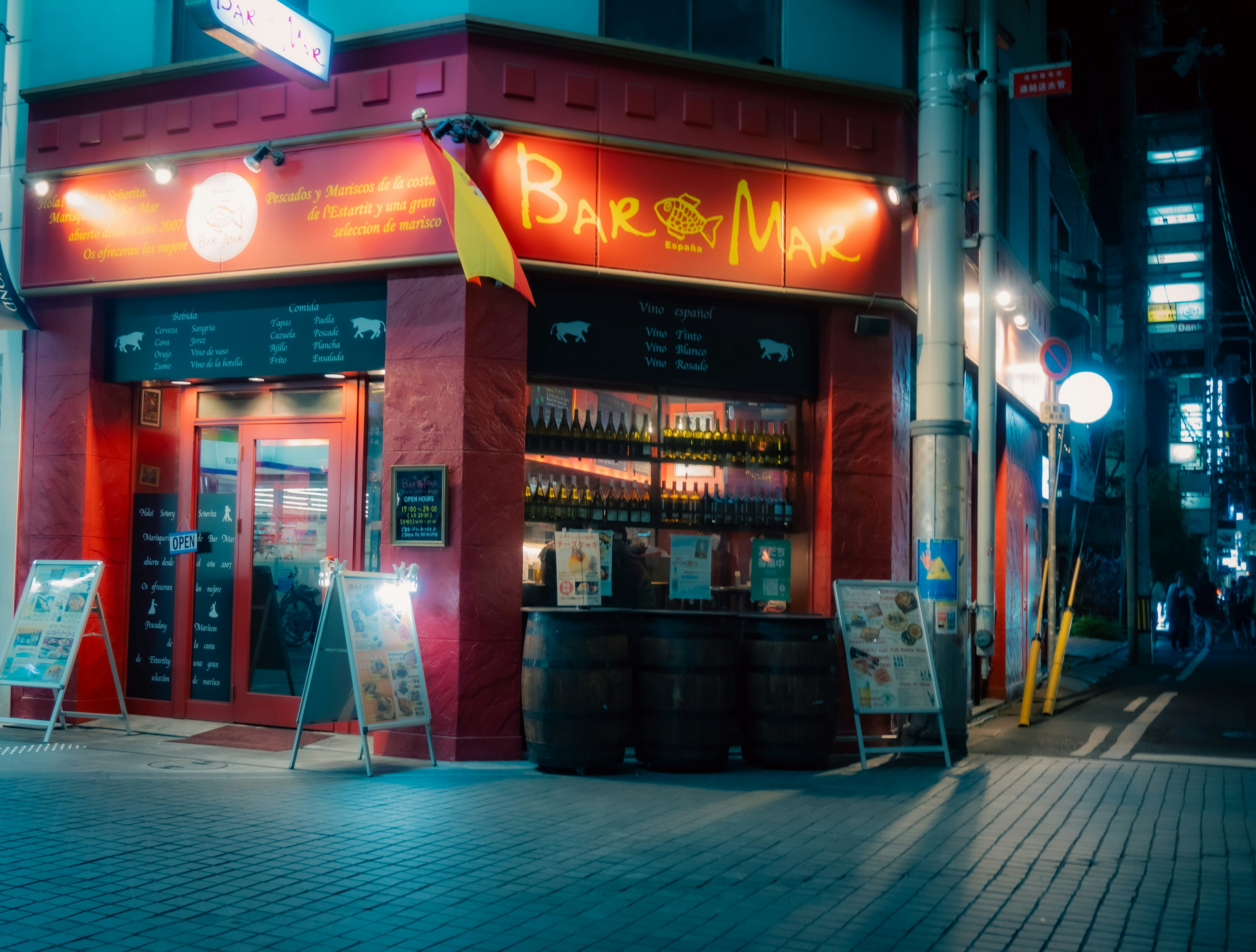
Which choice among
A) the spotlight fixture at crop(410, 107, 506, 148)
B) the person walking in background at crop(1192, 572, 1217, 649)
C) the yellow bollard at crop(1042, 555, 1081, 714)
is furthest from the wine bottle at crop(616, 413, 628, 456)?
the person walking in background at crop(1192, 572, 1217, 649)

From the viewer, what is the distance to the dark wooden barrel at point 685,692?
8.28 meters

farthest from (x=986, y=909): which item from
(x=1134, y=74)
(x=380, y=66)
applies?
(x=1134, y=74)

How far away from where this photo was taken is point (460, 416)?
29.1 feet

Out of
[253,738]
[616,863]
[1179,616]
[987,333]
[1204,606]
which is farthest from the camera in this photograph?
[1204,606]

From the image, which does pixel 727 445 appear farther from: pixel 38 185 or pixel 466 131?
pixel 38 185

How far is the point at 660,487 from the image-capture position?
9836 mm

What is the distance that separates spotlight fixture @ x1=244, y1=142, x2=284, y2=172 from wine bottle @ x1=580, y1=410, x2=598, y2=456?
342 centimetres

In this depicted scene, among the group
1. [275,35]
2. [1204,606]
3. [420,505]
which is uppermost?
[275,35]

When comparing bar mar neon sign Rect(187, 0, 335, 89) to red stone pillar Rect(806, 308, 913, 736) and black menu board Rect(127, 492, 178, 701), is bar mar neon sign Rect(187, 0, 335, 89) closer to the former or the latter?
black menu board Rect(127, 492, 178, 701)

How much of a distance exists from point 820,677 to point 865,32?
6024 mm

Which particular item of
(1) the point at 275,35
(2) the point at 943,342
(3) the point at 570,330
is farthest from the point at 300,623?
(2) the point at 943,342

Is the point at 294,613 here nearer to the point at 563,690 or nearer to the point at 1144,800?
the point at 563,690

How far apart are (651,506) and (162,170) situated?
534 cm

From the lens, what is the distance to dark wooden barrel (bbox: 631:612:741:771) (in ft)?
27.2
